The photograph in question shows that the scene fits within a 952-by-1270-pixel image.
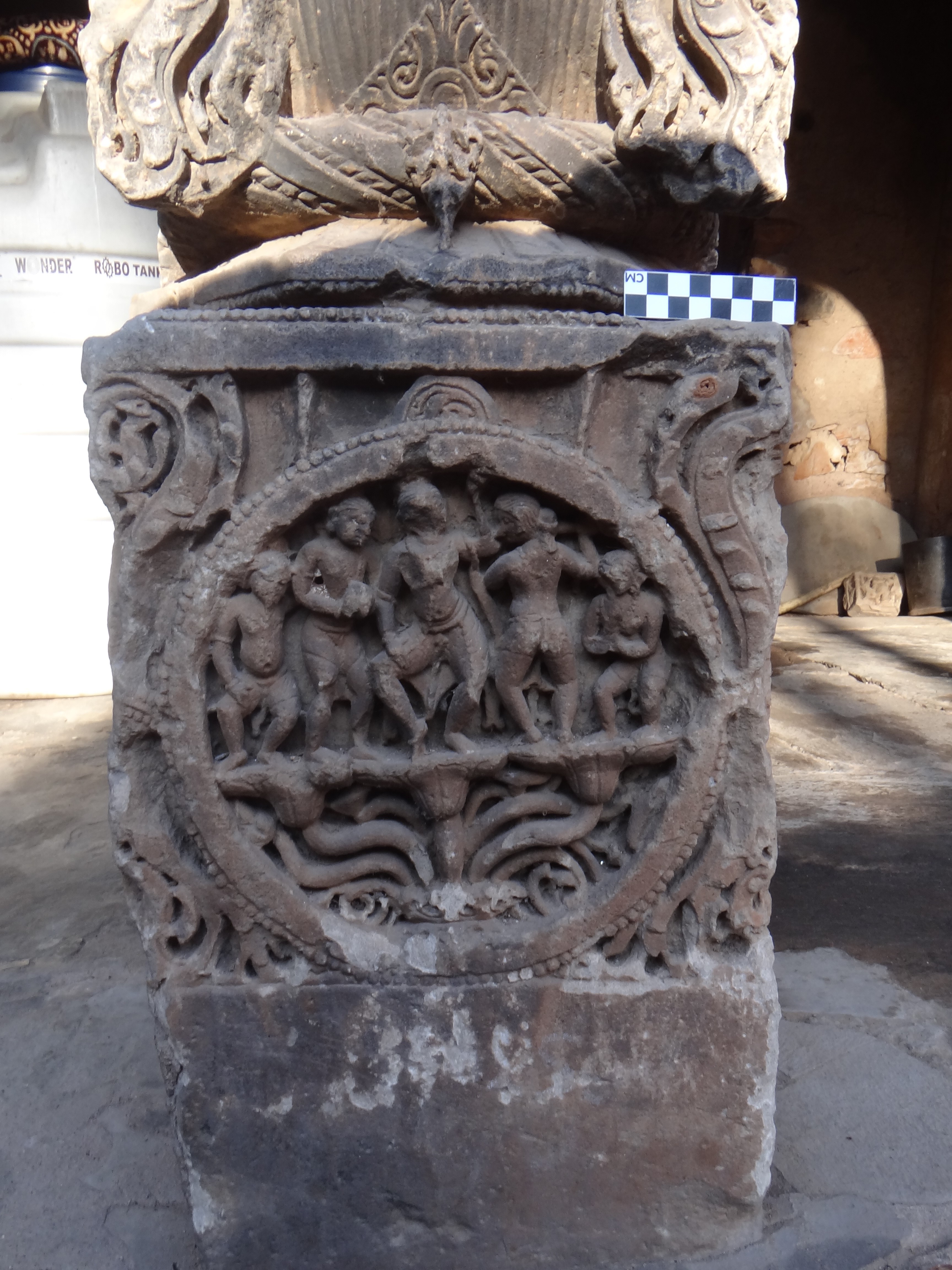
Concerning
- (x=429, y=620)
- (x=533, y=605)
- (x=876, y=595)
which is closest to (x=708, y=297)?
(x=533, y=605)

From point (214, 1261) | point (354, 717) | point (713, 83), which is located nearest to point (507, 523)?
point (354, 717)

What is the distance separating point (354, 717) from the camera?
5.04 ft

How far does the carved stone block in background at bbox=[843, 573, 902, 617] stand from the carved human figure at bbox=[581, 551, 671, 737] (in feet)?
19.0

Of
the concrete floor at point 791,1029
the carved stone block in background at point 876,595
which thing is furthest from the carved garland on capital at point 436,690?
the carved stone block in background at point 876,595

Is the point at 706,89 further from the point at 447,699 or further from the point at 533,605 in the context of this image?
the point at 447,699

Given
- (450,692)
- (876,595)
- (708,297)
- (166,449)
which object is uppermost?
(708,297)

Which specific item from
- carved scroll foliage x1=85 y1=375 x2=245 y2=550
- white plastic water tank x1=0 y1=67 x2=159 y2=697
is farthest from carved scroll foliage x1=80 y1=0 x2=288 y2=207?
white plastic water tank x1=0 y1=67 x2=159 y2=697

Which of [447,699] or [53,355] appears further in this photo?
[53,355]

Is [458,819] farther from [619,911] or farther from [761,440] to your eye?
[761,440]

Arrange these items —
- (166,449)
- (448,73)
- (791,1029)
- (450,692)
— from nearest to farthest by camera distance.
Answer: (166,449), (450,692), (448,73), (791,1029)

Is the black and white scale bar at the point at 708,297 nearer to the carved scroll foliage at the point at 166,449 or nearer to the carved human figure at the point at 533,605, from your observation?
the carved human figure at the point at 533,605

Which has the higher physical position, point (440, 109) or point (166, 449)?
point (440, 109)

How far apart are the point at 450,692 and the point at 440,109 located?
95cm

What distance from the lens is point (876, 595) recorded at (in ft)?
22.6
